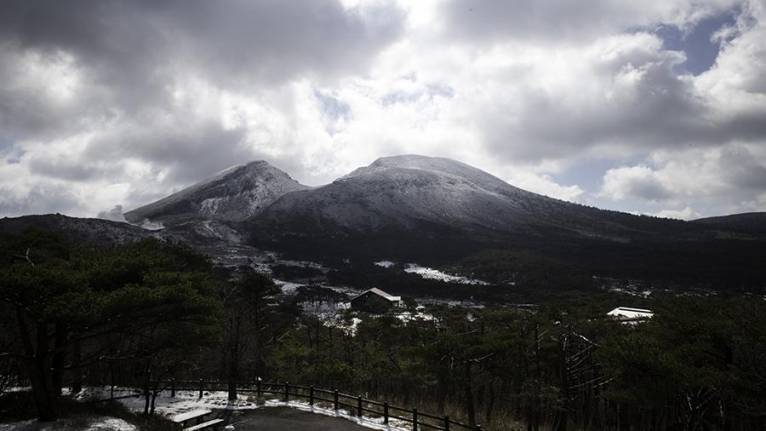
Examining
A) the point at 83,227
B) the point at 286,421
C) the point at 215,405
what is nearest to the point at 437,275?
the point at 215,405

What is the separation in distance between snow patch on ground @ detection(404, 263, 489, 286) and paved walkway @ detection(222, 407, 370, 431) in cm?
10262

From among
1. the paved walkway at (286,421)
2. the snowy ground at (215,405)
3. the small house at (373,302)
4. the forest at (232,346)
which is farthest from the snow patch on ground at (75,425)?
the small house at (373,302)

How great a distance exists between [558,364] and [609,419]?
36.5 ft

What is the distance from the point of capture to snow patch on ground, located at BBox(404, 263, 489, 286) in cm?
12388

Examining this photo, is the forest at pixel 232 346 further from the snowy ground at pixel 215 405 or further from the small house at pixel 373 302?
the small house at pixel 373 302

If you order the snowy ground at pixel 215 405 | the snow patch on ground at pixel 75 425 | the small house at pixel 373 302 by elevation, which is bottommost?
the small house at pixel 373 302

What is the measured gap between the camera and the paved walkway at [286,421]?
55.8ft

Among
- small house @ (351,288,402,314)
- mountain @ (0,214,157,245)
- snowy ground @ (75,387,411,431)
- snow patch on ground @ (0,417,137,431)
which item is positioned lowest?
small house @ (351,288,402,314)

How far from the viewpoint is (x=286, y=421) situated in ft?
59.2

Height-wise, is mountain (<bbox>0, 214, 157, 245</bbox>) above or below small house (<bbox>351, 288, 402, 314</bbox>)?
above

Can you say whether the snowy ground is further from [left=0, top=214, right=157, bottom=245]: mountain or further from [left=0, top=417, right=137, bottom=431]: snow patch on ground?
[left=0, top=214, right=157, bottom=245]: mountain

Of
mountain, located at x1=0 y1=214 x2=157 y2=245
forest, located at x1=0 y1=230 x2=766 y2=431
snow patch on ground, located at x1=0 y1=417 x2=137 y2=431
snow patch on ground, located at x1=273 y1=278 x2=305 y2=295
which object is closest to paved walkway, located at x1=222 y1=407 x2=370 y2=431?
forest, located at x1=0 y1=230 x2=766 y2=431

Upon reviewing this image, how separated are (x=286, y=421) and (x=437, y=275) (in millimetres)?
121072

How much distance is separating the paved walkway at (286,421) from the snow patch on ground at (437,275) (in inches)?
4040
